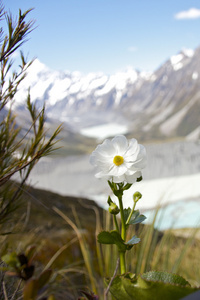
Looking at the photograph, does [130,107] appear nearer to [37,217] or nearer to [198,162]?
[198,162]

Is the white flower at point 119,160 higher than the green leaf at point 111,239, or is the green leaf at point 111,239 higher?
the white flower at point 119,160

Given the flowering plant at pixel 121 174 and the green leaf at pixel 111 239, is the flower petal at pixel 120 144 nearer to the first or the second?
the flowering plant at pixel 121 174

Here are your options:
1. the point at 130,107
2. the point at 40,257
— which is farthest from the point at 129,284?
the point at 130,107

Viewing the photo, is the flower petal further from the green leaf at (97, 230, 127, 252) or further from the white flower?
the green leaf at (97, 230, 127, 252)

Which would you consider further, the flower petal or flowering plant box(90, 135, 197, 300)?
the flower petal

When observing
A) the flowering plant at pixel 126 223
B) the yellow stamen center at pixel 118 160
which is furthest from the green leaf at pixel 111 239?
the yellow stamen center at pixel 118 160

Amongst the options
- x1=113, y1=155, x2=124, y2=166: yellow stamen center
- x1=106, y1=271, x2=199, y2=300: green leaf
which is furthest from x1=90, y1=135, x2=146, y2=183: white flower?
x1=106, y1=271, x2=199, y2=300: green leaf

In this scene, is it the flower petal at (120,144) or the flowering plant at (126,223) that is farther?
the flower petal at (120,144)
